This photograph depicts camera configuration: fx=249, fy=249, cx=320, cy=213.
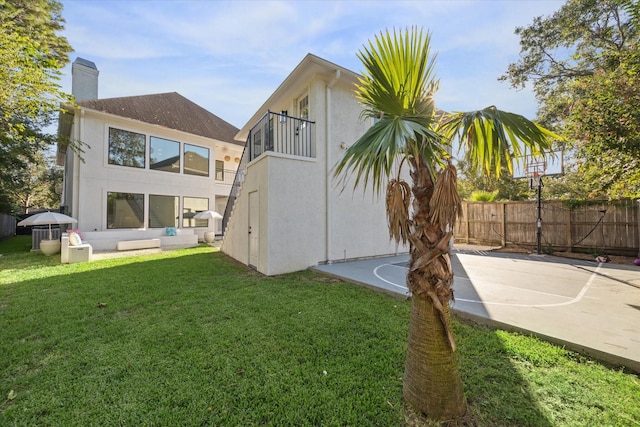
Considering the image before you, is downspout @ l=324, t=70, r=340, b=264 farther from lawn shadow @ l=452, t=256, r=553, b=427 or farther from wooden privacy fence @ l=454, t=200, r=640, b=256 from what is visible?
lawn shadow @ l=452, t=256, r=553, b=427

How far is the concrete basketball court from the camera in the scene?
3.13 m

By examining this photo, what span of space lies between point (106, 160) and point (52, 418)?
584 inches

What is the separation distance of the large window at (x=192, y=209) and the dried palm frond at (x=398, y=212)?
1654cm

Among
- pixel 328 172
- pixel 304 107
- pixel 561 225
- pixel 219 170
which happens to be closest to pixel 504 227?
pixel 561 225

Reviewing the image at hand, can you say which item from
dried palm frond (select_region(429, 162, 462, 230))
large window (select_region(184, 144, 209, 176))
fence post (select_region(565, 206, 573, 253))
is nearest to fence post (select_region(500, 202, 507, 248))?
fence post (select_region(565, 206, 573, 253))

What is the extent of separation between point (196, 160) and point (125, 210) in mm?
5125

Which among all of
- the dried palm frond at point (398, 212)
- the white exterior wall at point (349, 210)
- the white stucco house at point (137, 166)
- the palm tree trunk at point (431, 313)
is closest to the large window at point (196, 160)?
the white stucco house at point (137, 166)

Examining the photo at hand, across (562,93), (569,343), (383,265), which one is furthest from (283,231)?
(562,93)

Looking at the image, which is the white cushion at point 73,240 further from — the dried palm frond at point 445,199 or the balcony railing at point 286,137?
the dried palm frond at point 445,199

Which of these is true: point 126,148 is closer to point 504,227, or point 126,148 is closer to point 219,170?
point 219,170

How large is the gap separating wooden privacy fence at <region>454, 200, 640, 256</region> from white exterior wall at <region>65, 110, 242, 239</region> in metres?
15.8

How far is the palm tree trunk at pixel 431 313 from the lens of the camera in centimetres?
203

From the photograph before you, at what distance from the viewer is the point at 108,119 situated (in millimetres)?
13234

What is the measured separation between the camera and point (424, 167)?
2119 mm
